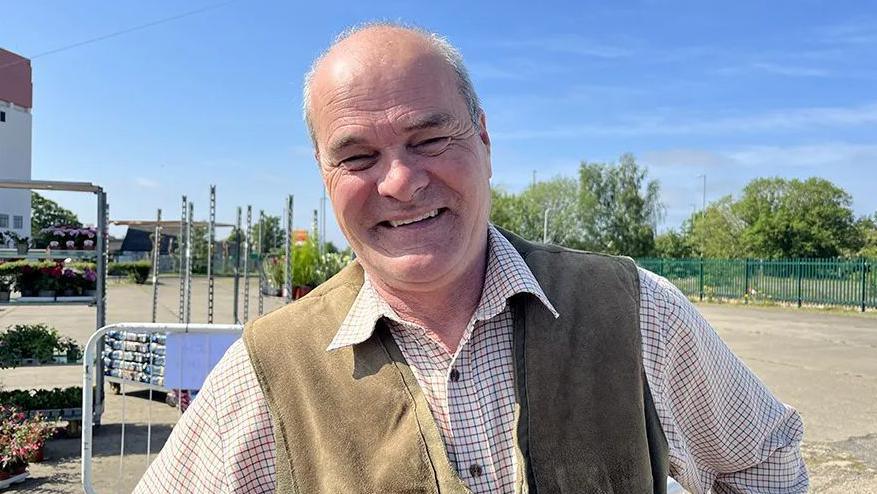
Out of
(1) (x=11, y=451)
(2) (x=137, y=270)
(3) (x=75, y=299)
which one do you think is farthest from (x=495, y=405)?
(2) (x=137, y=270)

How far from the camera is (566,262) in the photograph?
1.55 metres

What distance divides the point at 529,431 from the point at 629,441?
200mm

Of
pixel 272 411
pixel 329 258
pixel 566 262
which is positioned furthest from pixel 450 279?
pixel 329 258

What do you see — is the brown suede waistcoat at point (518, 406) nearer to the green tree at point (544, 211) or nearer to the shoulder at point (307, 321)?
the shoulder at point (307, 321)

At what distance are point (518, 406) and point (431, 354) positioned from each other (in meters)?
0.22

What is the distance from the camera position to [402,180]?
1350 mm

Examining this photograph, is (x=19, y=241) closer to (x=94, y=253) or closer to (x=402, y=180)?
(x=94, y=253)

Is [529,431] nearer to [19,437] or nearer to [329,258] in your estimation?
[19,437]

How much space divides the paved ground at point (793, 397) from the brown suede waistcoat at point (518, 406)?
2.86 metres

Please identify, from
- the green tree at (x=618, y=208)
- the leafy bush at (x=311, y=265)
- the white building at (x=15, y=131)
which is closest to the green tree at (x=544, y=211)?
the green tree at (x=618, y=208)

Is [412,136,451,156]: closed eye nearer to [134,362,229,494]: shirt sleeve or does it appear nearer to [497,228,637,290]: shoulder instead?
[497,228,637,290]: shoulder

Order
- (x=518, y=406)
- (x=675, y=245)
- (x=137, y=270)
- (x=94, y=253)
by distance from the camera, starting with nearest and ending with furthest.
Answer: (x=518, y=406), (x=94, y=253), (x=137, y=270), (x=675, y=245)

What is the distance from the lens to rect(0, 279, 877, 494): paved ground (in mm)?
5250

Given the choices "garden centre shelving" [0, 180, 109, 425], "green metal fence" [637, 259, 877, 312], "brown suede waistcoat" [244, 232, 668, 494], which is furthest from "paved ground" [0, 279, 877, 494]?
"green metal fence" [637, 259, 877, 312]
